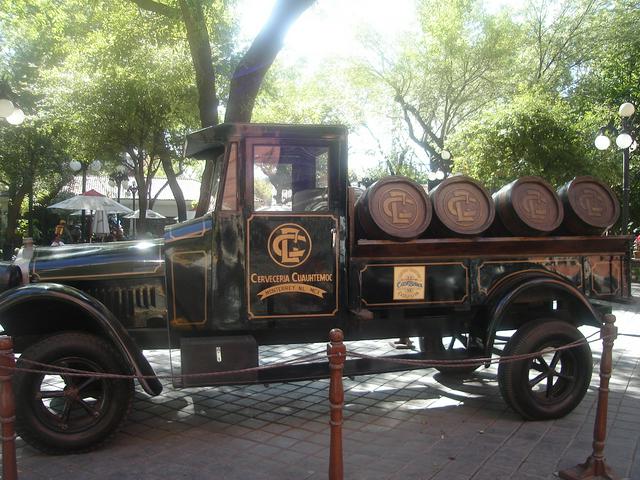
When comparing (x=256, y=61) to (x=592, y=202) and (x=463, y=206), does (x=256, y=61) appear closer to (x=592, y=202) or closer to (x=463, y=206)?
(x=463, y=206)

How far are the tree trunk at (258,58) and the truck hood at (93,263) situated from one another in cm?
434

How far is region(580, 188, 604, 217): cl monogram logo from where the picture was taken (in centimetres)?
475

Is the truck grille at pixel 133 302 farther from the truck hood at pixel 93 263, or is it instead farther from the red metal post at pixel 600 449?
the red metal post at pixel 600 449

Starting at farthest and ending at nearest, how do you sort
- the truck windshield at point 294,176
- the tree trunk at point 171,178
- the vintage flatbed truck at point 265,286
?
the tree trunk at point 171,178
the truck windshield at point 294,176
the vintage flatbed truck at point 265,286

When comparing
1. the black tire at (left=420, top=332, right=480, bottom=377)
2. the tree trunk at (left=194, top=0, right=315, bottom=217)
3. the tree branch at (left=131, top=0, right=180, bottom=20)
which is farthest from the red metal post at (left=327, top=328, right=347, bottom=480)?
the tree branch at (left=131, top=0, right=180, bottom=20)

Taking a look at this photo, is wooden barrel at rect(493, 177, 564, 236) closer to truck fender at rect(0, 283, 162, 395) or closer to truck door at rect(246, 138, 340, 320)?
truck door at rect(246, 138, 340, 320)

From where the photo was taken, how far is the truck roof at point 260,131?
4203mm

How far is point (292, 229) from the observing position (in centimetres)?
423

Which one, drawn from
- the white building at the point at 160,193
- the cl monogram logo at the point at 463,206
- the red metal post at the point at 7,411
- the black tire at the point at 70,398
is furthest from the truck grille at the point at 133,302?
the white building at the point at 160,193

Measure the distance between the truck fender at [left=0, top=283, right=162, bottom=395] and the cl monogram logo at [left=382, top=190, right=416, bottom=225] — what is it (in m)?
2.14

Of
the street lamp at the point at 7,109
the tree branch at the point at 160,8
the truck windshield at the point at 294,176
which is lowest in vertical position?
the truck windshield at the point at 294,176

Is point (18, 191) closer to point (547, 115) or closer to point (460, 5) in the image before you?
point (460, 5)

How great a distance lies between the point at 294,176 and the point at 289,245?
57 centimetres

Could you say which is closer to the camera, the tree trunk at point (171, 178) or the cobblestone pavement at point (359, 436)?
the cobblestone pavement at point (359, 436)
